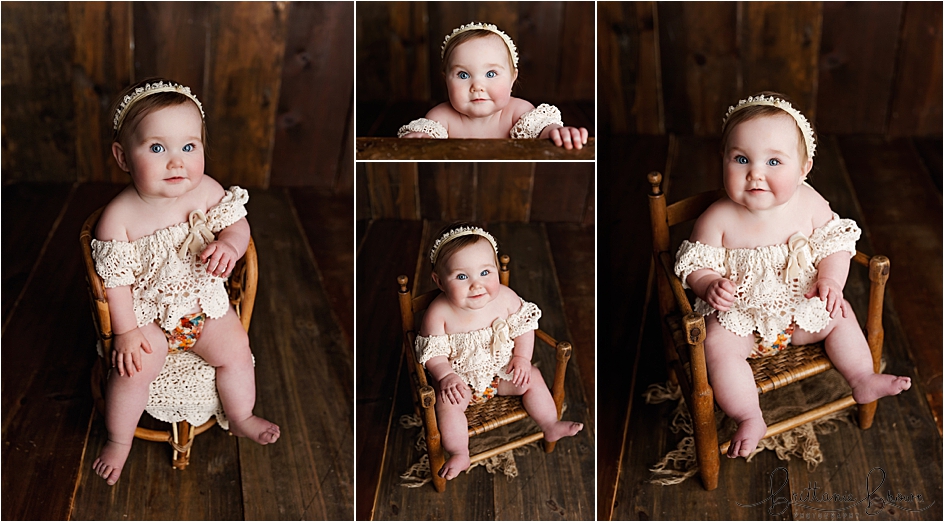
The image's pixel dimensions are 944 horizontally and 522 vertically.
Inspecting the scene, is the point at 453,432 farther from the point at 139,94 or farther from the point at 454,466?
the point at 139,94

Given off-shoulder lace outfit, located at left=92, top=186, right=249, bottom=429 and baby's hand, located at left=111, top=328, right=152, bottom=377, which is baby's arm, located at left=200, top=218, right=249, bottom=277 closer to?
off-shoulder lace outfit, located at left=92, top=186, right=249, bottom=429

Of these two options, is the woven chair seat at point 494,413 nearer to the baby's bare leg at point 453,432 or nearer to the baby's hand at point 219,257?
the baby's bare leg at point 453,432

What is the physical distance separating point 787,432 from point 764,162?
23.6 inches

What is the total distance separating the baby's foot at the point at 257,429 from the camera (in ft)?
5.46

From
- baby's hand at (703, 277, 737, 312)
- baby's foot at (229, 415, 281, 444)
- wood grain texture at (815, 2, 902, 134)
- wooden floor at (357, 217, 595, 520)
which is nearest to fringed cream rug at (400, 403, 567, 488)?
wooden floor at (357, 217, 595, 520)

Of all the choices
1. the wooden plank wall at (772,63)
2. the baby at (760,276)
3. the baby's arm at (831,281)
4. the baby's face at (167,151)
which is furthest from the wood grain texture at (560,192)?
the wooden plank wall at (772,63)

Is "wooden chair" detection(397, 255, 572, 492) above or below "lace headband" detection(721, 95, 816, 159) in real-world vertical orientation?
below

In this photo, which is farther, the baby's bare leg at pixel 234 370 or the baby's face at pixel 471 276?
the baby's bare leg at pixel 234 370

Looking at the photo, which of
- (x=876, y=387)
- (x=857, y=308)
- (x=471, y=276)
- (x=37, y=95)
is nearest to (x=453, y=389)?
(x=471, y=276)

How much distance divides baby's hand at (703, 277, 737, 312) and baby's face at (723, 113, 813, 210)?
0.14m

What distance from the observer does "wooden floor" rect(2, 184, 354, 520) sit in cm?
170

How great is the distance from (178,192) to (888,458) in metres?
1.42

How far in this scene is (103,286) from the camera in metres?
1.49

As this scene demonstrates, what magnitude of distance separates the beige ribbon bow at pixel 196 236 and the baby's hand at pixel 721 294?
2.87 feet
